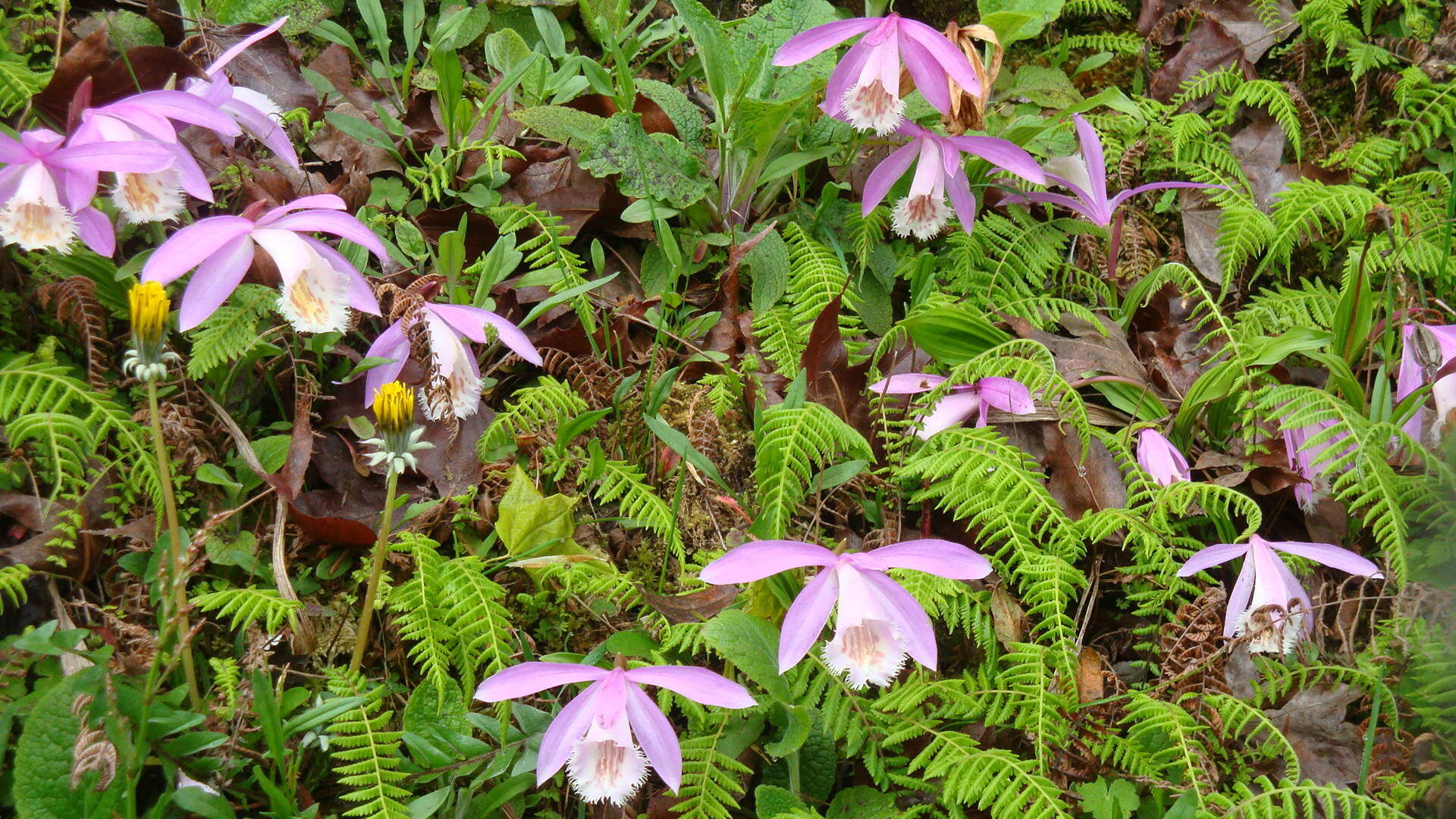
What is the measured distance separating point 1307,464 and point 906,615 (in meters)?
1.13

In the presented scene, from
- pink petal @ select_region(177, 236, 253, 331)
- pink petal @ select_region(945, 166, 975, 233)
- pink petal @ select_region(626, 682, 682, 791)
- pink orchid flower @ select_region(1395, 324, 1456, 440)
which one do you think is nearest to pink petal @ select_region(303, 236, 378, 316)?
pink petal @ select_region(177, 236, 253, 331)

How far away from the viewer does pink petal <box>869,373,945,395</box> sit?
223 cm

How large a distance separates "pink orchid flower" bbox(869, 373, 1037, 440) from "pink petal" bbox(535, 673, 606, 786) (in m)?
0.96

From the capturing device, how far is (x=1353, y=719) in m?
1.96

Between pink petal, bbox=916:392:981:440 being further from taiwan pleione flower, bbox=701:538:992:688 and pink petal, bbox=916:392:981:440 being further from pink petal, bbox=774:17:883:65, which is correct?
pink petal, bbox=774:17:883:65

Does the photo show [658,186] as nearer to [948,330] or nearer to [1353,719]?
[948,330]

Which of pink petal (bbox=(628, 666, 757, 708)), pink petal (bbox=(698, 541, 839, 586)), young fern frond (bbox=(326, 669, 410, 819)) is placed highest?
pink petal (bbox=(698, 541, 839, 586))

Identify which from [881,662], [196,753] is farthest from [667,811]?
[196,753]

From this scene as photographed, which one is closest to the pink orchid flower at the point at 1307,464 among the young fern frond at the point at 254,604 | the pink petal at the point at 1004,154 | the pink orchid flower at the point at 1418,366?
the pink orchid flower at the point at 1418,366

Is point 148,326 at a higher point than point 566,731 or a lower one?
higher

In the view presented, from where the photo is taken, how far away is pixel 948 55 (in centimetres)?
222

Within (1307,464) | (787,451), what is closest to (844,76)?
(787,451)

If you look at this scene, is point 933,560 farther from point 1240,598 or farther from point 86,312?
point 86,312

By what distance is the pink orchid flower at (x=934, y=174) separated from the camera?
7.77 ft
